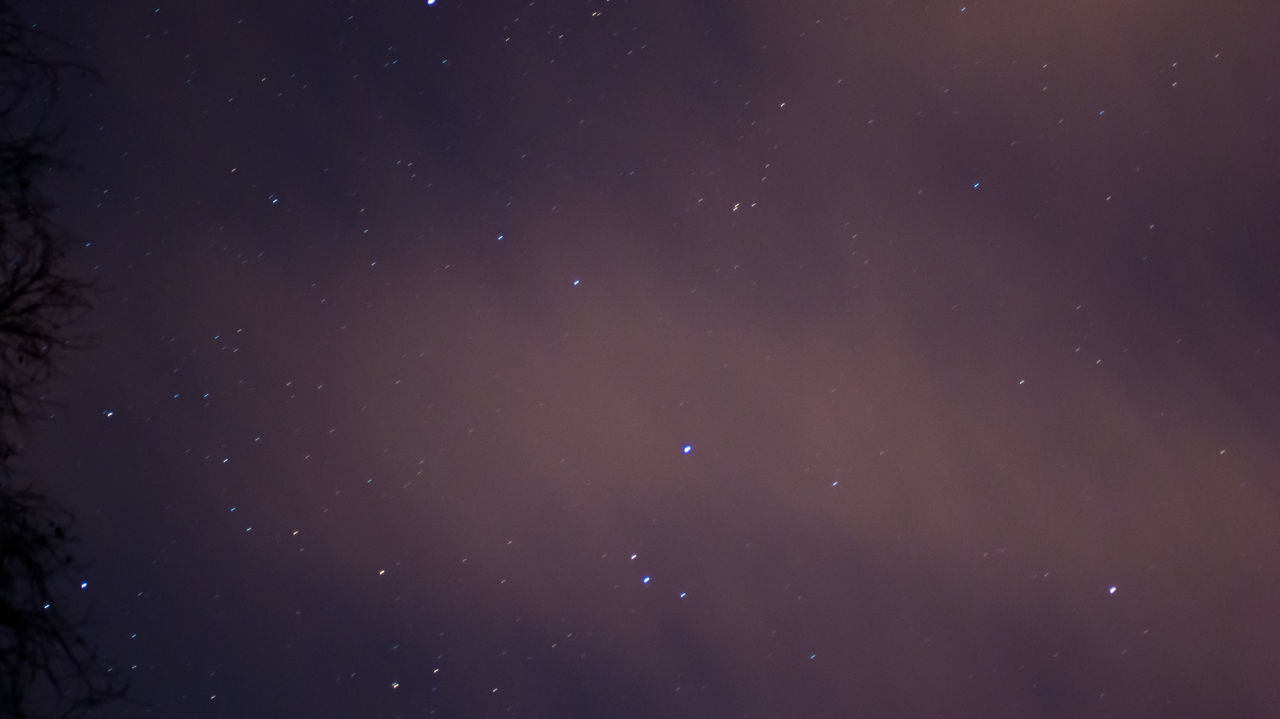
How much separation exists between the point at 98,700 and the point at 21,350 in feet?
→ 3.80

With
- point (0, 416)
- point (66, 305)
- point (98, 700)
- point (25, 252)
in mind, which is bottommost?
point (98, 700)

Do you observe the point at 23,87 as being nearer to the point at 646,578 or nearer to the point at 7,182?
the point at 7,182

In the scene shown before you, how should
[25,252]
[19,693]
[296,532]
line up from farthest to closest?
[296,532], [25,252], [19,693]

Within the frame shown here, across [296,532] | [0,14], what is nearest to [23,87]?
[0,14]

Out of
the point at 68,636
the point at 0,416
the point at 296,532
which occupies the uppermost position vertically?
the point at 296,532

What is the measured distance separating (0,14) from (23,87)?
23 cm

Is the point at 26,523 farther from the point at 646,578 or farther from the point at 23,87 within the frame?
the point at 646,578

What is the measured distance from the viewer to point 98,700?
2.80 metres

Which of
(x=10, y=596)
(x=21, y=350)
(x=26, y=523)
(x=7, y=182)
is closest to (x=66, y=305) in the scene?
(x=21, y=350)

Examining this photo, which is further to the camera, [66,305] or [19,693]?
[66,305]

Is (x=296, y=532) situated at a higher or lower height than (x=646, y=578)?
higher

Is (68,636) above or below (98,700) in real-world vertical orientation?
above

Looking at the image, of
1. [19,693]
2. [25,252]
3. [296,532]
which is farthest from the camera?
[296,532]

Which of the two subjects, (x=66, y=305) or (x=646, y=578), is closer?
(x=66, y=305)
